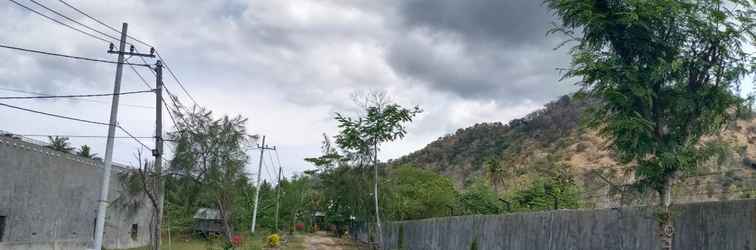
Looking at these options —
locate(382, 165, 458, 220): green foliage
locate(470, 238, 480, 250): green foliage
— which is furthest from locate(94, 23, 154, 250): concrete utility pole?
locate(382, 165, 458, 220): green foliage

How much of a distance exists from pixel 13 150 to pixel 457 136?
225ft

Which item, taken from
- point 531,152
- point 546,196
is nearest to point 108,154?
point 546,196

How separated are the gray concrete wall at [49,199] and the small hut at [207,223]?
19148mm

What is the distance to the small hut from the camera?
55.3 metres

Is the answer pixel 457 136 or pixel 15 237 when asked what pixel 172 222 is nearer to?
pixel 15 237

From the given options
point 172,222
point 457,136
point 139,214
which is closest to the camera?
point 139,214

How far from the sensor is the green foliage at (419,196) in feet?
125

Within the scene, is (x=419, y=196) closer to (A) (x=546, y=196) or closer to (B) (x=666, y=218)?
(A) (x=546, y=196)

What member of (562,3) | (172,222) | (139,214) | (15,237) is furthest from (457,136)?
(562,3)

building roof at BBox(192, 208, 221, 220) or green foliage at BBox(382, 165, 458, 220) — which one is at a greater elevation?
green foliage at BBox(382, 165, 458, 220)

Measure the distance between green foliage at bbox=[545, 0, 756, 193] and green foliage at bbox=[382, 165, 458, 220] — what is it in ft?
84.9

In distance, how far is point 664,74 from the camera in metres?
9.60

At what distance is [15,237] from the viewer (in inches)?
971

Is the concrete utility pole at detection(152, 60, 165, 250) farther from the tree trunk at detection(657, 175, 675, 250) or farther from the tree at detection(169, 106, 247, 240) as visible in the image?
the tree trunk at detection(657, 175, 675, 250)
